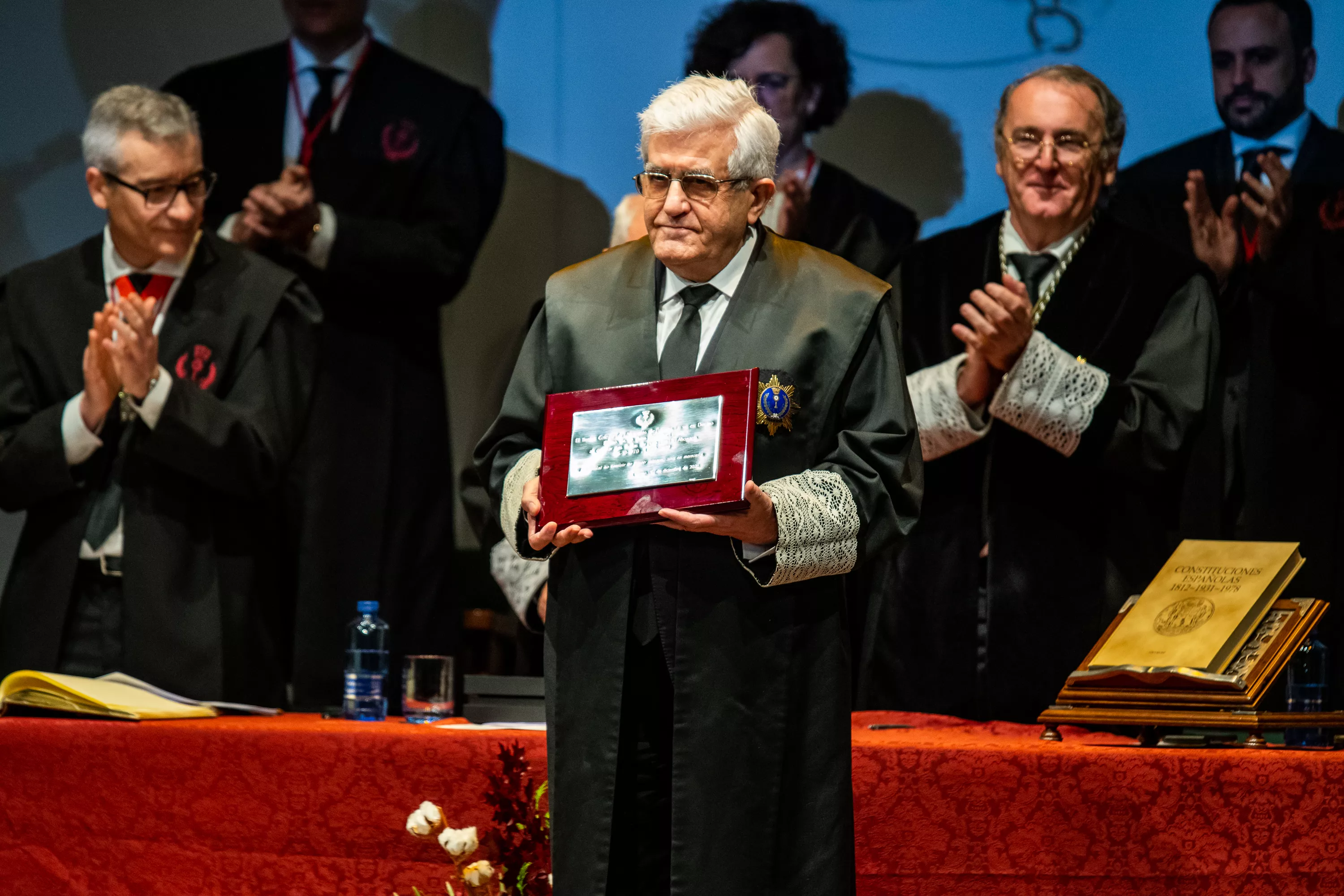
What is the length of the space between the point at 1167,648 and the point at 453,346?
9.25 feet

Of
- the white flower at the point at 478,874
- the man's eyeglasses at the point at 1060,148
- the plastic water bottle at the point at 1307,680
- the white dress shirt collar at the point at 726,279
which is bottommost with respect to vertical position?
the white flower at the point at 478,874

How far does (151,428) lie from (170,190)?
2.19ft

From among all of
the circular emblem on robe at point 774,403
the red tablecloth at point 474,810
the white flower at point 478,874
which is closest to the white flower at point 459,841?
the white flower at point 478,874

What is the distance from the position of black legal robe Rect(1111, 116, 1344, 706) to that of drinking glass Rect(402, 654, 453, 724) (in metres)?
2.14

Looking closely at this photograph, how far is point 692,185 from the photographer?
7.57 feet

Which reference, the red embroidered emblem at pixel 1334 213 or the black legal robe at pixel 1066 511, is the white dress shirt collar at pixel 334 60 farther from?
the red embroidered emblem at pixel 1334 213

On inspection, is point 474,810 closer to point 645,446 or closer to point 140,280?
point 645,446

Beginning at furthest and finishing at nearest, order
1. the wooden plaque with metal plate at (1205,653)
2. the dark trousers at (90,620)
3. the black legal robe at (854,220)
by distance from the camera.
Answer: the black legal robe at (854,220) → the dark trousers at (90,620) → the wooden plaque with metal plate at (1205,653)

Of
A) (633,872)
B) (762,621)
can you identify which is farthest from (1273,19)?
(633,872)

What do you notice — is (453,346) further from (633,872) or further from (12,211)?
(633,872)

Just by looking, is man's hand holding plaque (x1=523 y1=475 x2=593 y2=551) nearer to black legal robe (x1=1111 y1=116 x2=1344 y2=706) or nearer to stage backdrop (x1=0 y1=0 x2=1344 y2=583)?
black legal robe (x1=1111 y1=116 x2=1344 y2=706)

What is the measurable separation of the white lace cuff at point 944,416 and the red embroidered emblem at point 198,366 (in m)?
1.71

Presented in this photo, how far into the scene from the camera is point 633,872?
2.24 metres

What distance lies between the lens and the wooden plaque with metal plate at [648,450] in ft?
7.00
